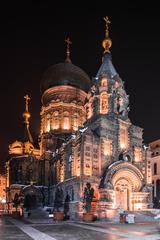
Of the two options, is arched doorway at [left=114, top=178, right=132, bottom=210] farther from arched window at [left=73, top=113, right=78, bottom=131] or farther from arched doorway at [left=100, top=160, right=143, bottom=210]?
arched window at [left=73, top=113, right=78, bottom=131]

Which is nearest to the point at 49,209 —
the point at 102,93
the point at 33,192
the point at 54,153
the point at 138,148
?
the point at 33,192

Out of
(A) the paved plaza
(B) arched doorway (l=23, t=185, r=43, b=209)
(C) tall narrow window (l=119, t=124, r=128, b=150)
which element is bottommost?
(B) arched doorway (l=23, t=185, r=43, b=209)

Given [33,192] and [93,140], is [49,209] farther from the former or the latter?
[93,140]

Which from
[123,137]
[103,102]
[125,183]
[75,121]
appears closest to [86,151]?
[123,137]

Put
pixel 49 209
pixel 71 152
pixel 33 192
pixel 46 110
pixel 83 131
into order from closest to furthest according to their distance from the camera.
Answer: pixel 83 131, pixel 71 152, pixel 49 209, pixel 33 192, pixel 46 110

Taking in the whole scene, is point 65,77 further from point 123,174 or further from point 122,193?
point 122,193

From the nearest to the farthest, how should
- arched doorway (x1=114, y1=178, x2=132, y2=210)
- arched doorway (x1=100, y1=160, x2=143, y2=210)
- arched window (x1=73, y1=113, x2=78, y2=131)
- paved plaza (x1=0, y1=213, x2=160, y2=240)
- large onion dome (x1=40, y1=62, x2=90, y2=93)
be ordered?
paved plaza (x1=0, y1=213, x2=160, y2=240) → arched doorway (x1=100, y1=160, x2=143, y2=210) → arched doorway (x1=114, y1=178, x2=132, y2=210) → arched window (x1=73, y1=113, x2=78, y2=131) → large onion dome (x1=40, y1=62, x2=90, y2=93)

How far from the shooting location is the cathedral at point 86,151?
39.5m

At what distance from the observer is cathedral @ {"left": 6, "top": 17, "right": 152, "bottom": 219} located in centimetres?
3947

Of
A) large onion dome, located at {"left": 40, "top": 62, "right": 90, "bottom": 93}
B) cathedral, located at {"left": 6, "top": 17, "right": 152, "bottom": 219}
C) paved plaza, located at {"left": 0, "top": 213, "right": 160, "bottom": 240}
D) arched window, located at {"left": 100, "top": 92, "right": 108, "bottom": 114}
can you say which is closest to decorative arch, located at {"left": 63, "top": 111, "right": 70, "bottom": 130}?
cathedral, located at {"left": 6, "top": 17, "right": 152, "bottom": 219}

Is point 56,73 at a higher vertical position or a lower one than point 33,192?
higher

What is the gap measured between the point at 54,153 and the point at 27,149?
853 centimetres

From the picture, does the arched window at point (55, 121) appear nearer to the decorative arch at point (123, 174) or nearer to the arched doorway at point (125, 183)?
the arched doorway at point (125, 183)

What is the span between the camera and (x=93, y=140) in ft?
134
